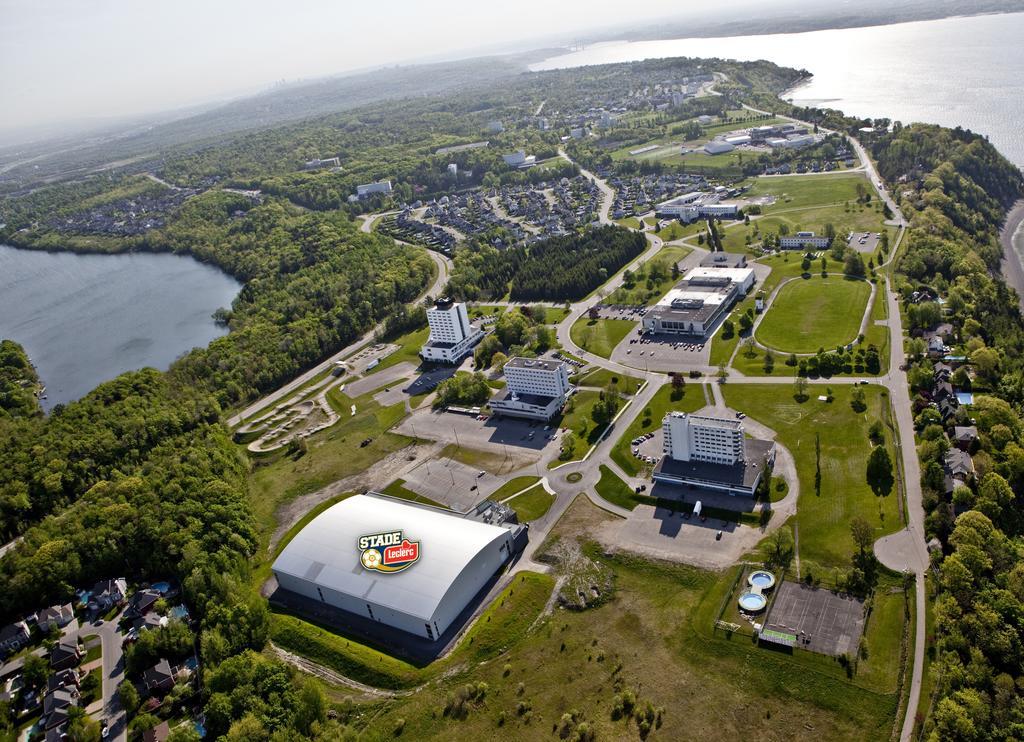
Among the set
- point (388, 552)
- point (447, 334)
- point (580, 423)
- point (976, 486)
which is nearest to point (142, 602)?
point (388, 552)

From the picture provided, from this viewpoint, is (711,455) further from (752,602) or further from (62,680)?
(62,680)

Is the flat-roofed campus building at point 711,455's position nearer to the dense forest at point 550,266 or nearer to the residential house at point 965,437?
the residential house at point 965,437

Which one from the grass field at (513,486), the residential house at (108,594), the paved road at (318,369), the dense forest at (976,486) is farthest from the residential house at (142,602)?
the dense forest at (976,486)

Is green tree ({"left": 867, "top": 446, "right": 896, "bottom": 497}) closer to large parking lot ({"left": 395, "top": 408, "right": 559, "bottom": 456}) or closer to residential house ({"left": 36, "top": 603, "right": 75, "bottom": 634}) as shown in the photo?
large parking lot ({"left": 395, "top": 408, "right": 559, "bottom": 456})

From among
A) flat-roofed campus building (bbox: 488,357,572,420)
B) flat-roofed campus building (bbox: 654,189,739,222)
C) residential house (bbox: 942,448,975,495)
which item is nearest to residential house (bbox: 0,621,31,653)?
flat-roofed campus building (bbox: 488,357,572,420)

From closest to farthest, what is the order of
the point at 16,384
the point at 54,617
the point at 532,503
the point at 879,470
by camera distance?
1. the point at 54,617
2. the point at 879,470
3. the point at 532,503
4. the point at 16,384

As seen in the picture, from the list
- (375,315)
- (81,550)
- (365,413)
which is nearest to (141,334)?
(375,315)

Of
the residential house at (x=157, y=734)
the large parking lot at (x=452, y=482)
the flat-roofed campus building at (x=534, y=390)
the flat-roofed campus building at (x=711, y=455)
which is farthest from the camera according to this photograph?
the flat-roofed campus building at (x=534, y=390)
